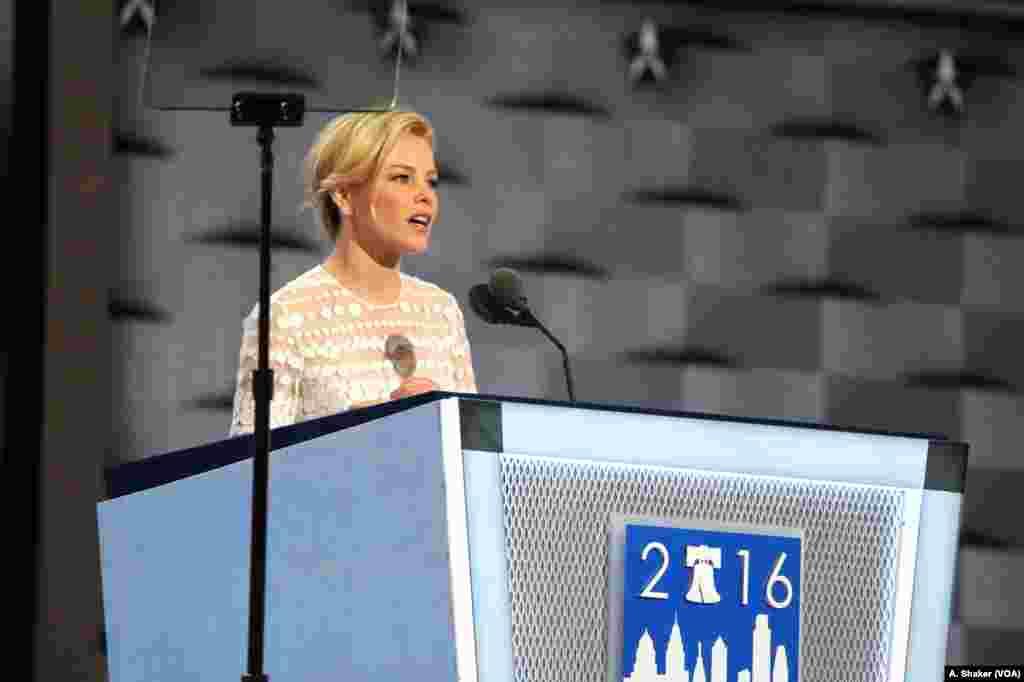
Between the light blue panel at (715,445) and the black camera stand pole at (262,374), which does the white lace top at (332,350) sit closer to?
the black camera stand pole at (262,374)

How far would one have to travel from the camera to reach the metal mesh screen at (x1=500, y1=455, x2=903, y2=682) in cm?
159

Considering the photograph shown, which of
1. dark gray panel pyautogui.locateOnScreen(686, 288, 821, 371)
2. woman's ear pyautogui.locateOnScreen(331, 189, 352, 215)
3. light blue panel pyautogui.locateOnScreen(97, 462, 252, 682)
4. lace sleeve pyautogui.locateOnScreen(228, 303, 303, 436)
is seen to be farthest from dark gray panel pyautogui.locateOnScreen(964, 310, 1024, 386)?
light blue panel pyautogui.locateOnScreen(97, 462, 252, 682)

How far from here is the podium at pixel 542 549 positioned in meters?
1.56

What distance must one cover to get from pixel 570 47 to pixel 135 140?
2.61 feet

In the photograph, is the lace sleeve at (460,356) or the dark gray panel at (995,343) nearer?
the lace sleeve at (460,356)

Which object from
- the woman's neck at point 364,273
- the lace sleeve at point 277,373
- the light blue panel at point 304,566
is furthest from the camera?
the woman's neck at point 364,273

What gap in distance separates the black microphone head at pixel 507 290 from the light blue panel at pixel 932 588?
0.51m

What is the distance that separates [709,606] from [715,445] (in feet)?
0.44

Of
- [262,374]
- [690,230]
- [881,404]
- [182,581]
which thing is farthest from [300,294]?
[881,404]

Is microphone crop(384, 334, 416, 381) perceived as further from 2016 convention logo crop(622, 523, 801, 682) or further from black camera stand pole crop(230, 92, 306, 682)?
2016 convention logo crop(622, 523, 801, 682)

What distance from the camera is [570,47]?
3.58 meters

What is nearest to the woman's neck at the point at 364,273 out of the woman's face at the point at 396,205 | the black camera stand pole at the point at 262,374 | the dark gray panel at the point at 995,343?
the woman's face at the point at 396,205

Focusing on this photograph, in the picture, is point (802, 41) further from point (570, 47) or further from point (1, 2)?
point (1, 2)

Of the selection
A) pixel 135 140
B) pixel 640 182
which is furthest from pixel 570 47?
pixel 135 140
